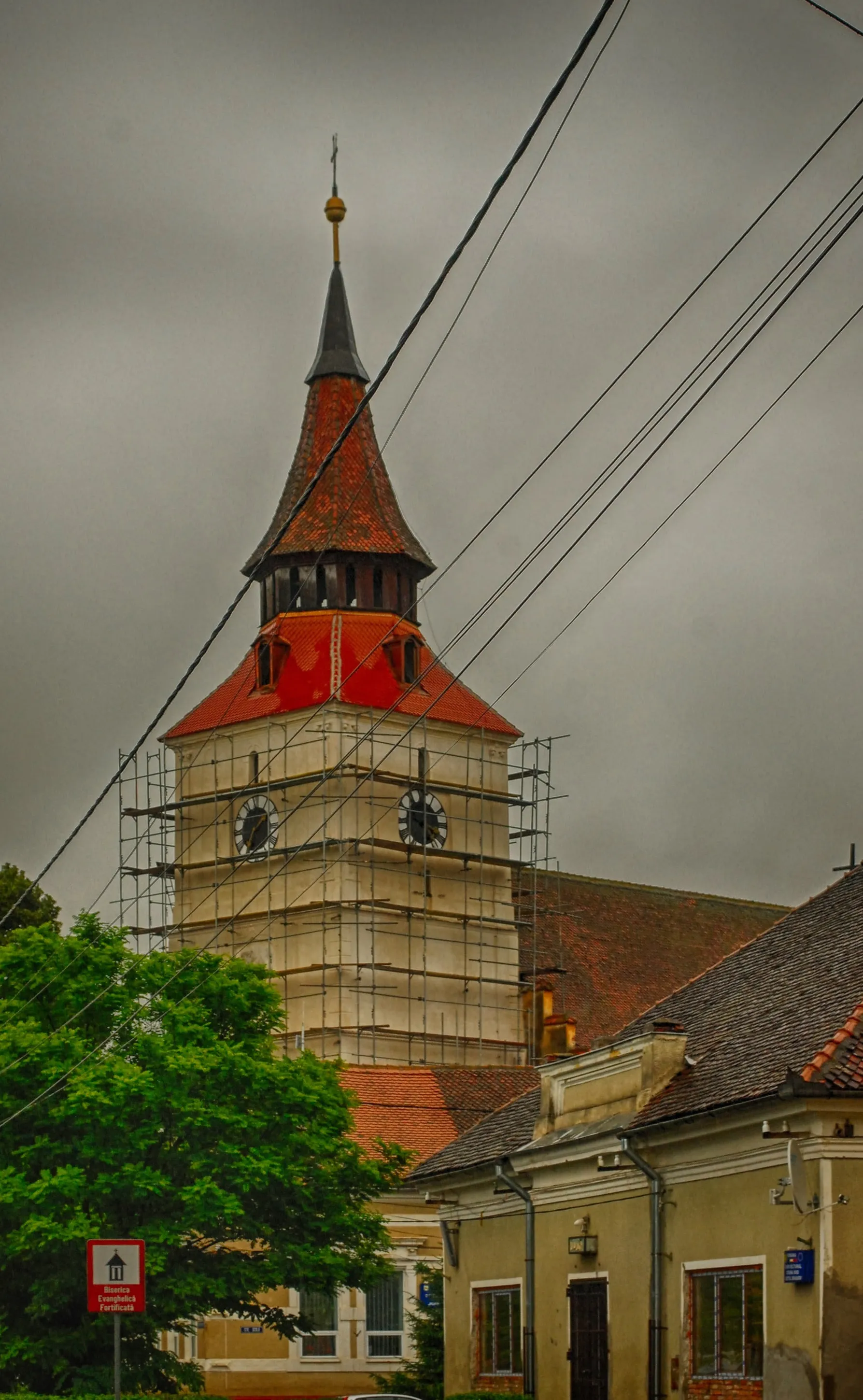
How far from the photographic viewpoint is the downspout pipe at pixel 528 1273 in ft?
102

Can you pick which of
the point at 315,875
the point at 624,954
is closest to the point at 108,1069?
the point at 315,875

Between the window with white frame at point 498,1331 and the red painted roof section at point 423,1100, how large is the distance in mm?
17857

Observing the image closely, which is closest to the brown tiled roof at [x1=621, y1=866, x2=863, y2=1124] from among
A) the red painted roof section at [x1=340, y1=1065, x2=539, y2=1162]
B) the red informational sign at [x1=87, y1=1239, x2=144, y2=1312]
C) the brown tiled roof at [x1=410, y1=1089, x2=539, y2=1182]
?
the brown tiled roof at [x1=410, y1=1089, x2=539, y2=1182]

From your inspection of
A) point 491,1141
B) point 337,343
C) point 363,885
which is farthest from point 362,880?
point 491,1141

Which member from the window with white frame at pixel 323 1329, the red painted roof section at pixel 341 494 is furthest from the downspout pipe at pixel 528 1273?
the red painted roof section at pixel 341 494

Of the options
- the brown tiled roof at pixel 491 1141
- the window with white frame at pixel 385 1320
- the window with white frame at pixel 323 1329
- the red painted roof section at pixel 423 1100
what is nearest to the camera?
the brown tiled roof at pixel 491 1141

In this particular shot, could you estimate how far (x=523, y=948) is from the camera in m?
77.1

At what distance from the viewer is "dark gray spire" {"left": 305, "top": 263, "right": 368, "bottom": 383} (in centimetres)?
7619

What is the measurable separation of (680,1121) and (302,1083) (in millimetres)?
10961

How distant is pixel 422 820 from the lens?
71.2 metres

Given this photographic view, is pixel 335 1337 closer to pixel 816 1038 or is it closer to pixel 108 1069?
pixel 108 1069

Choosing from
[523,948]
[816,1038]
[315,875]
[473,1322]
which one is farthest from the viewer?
[523,948]

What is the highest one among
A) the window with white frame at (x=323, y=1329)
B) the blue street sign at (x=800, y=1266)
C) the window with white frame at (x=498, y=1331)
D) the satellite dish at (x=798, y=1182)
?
the satellite dish at (x=798, y=1182)

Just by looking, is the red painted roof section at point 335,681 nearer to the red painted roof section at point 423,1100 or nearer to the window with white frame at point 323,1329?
the red painted roof section at point 423,1100
